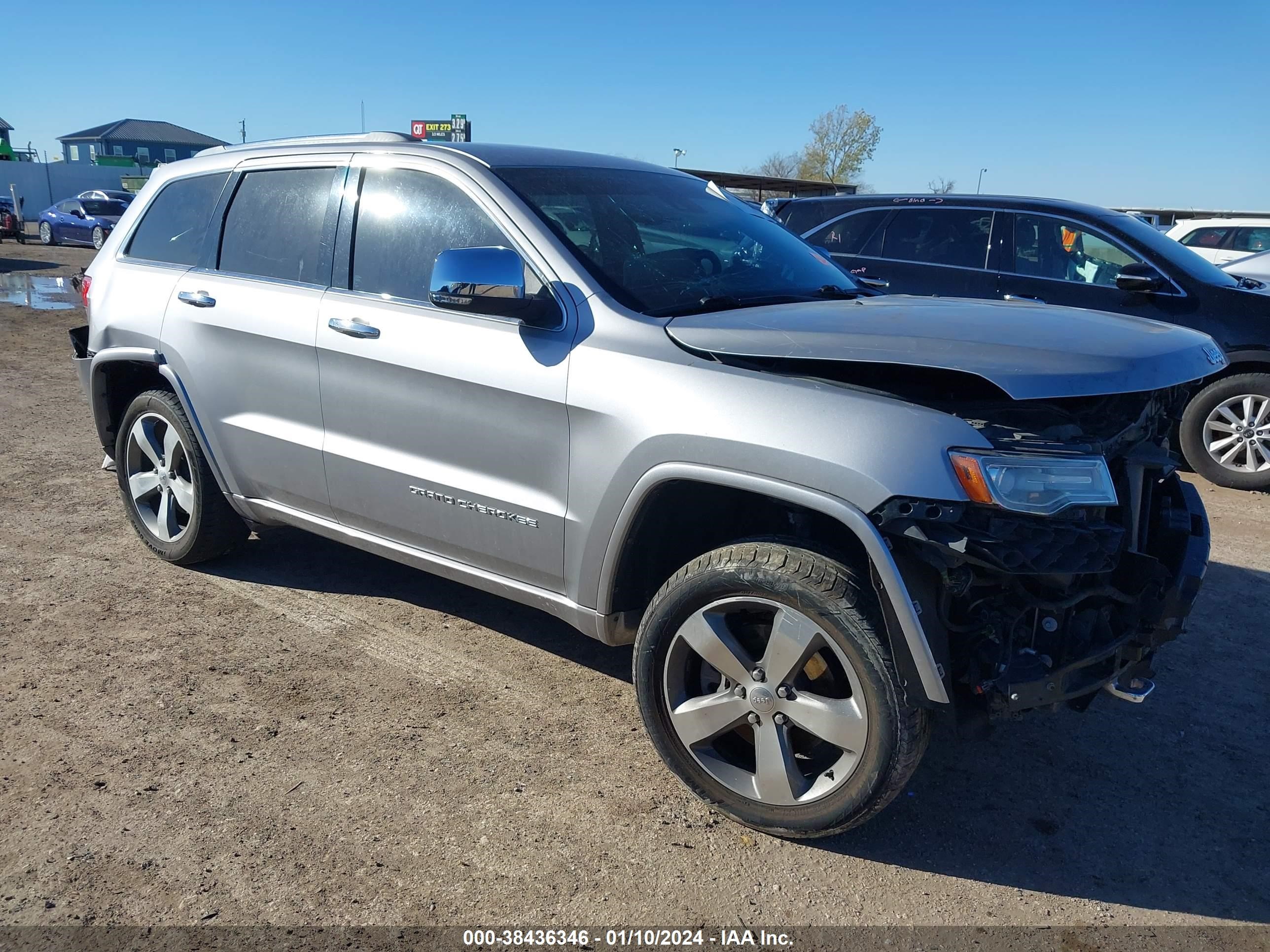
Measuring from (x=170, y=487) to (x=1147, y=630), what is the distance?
13.6ft

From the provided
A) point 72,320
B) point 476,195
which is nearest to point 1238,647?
point 476,195

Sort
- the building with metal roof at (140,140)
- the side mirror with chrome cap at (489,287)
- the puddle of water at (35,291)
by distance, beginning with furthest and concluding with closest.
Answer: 1. the building with metal roof at (140,140)
2. the puddle of water at (35,291)
3. the side mirror with chrome cap at (489,287)

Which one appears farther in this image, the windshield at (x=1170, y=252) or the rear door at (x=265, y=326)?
the windshield at (x=1170, y=252)

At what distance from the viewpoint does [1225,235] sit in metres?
14.0

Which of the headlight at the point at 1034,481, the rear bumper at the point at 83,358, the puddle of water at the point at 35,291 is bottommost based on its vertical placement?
the puddle of water at the point at 35,291

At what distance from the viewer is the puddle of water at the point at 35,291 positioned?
1477 cm

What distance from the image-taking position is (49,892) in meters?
2.56

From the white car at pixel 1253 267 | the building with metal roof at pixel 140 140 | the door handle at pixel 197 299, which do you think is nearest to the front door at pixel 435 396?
the door handle at pixel 197 299

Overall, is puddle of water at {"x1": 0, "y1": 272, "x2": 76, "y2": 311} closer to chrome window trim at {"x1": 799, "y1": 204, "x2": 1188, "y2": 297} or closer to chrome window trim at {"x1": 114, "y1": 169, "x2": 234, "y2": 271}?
chrome window trim at {"x1": 114, "y1": 169, "x2": 234, "y2": 271}

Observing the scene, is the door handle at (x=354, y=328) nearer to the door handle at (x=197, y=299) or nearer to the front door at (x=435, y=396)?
the front door at (x=435, y=396)

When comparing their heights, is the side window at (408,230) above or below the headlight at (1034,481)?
above

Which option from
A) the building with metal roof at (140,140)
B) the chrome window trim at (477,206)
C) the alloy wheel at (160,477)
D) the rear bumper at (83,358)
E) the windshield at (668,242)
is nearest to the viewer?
the chrome window trim at (477,206)

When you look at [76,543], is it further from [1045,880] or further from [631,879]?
[1045,880]

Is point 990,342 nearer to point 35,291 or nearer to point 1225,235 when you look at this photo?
point 1225,235
